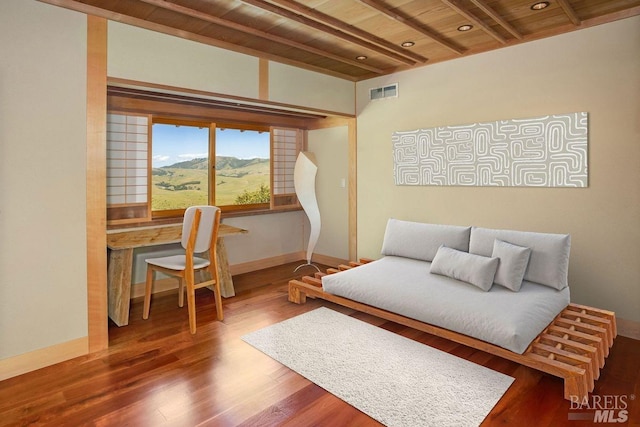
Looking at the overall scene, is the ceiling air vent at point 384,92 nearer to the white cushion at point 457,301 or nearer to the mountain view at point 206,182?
the mountain view at point 206,182

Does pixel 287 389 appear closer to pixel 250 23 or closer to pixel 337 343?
pixel 337 343

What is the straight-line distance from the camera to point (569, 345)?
2359 mm

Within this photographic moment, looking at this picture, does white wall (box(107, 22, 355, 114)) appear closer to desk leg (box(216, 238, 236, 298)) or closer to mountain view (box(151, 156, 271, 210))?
mountain view (box(151, 156, 271, 210))

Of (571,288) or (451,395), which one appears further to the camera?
(571,288)

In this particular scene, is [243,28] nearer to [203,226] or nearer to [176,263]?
[203,226]

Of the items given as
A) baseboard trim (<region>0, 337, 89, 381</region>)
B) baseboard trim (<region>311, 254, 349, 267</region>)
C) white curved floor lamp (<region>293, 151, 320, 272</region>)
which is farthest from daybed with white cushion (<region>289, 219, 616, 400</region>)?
baseboard trim (<region>0, 337, 89, 381</region>)

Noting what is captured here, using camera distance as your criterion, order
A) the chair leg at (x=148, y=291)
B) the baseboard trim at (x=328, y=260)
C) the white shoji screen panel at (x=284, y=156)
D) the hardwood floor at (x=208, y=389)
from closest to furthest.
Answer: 1. the hardwood floor at (x=208, y=389)
2. the chair leg at (x=148, y=291)
3. the baseboard trim at (x=328, y=260)
4. the white shoji screen panel at (x=284, y=156)

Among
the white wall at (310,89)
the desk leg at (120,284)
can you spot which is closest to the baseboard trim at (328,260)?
the white wall at (310,89)

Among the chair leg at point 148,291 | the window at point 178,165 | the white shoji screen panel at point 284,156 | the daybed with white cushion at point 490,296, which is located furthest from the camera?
the white shoji screen panel at point 284,156

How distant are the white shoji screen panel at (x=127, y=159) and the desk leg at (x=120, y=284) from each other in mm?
850

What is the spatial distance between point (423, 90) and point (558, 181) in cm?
160

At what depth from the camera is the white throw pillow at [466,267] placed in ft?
9.55

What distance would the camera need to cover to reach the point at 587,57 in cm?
303

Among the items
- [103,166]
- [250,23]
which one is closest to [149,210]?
[103,166]
